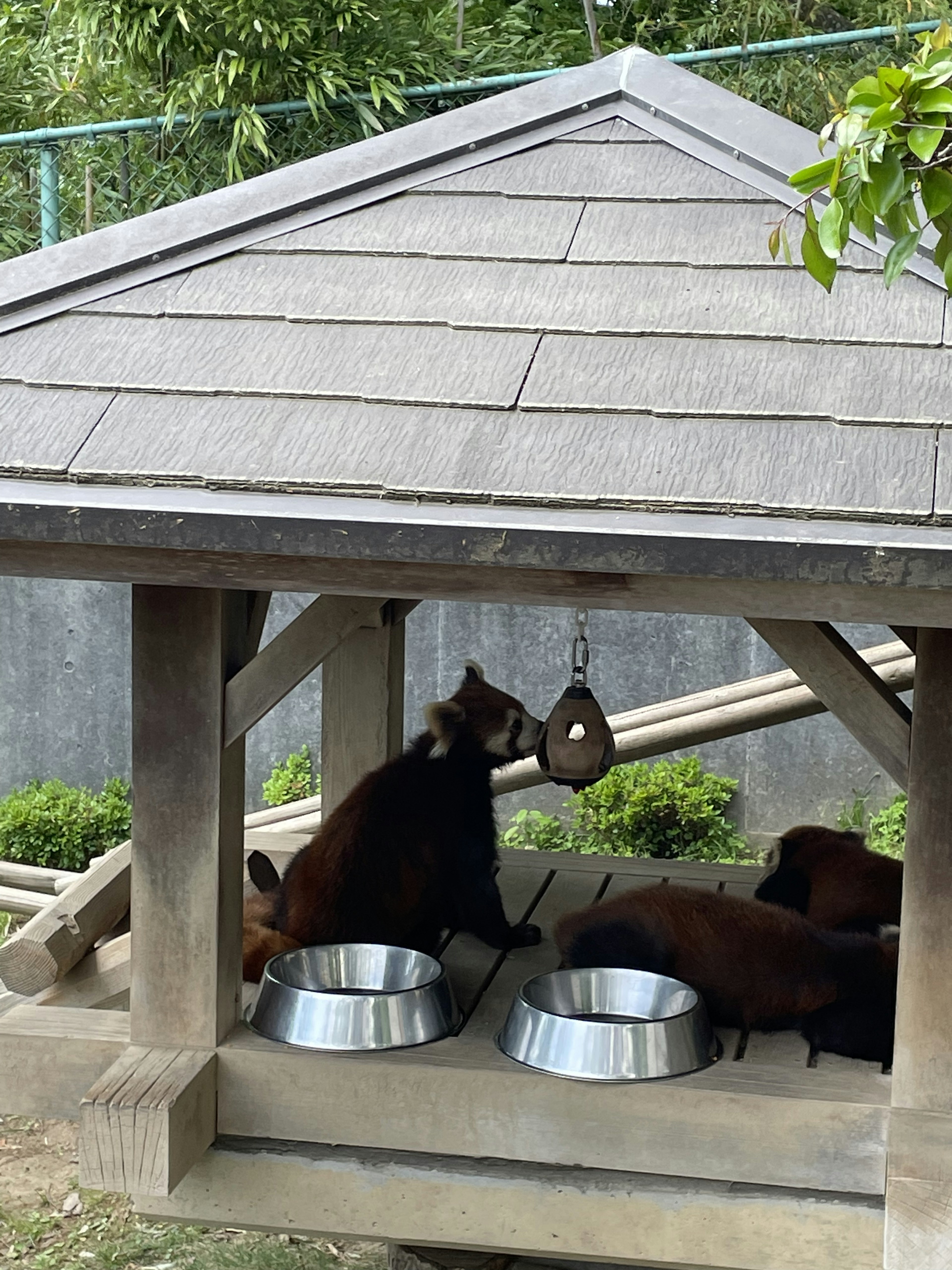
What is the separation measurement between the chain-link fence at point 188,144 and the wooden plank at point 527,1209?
5000mm

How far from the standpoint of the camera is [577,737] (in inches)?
113

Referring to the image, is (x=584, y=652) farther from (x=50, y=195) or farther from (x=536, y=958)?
(x=50, y=195)

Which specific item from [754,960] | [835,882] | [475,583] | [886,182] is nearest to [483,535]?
[475,583]

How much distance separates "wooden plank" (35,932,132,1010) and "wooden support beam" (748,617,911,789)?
1530mm

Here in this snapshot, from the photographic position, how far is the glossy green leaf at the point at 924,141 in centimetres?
139

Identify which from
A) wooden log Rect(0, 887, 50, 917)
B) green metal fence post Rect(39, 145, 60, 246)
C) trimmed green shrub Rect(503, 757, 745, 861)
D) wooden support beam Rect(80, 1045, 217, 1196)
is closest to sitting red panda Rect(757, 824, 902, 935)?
wooden support beam Rect(80, 1045, 217, 1196)

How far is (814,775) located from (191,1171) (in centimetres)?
482

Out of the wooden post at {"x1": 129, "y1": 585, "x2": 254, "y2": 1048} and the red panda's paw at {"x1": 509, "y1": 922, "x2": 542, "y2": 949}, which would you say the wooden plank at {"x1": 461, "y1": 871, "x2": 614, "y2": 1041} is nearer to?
the red panda's paw at {"x1": 509, "y1": 922, "x2": 542, "y2": 949}

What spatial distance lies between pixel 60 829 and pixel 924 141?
6.15 metres

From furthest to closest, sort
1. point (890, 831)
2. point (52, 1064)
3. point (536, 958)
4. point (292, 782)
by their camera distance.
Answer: point (292, 782), point (890, 831), point (536, 958), point (52, 1064)

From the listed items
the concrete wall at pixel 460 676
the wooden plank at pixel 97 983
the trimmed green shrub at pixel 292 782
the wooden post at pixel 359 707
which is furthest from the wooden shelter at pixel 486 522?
the trimmed green shrub at pixel 292 782

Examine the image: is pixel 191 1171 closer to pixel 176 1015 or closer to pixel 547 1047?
pixel 176 1015

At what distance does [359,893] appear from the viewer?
123 inches

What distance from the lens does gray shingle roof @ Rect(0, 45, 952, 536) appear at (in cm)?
199
